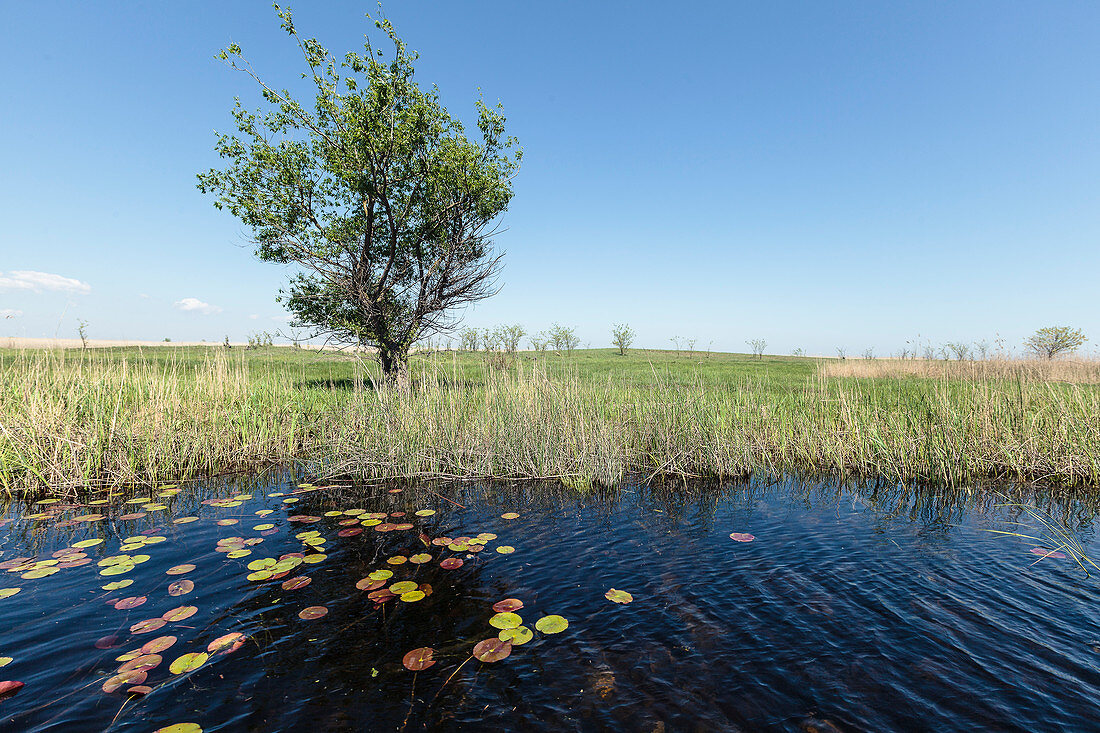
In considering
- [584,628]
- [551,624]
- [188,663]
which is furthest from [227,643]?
[584,628]

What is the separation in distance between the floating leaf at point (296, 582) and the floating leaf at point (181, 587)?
714 mm

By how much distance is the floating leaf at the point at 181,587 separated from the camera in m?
3.66

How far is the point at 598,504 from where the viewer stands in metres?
6.44

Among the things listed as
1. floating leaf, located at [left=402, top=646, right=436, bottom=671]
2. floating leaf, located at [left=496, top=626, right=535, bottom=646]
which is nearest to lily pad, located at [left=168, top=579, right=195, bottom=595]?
floating leaf, located at [left=402, top=646, right=436, bottom=671]

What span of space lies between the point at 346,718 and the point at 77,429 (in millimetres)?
7011

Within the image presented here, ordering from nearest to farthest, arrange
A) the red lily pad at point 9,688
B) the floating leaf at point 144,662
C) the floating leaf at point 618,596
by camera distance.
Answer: the red lily pad at point 9,688
the floating leaf at point 144,662
the floating leaf at point 618,596

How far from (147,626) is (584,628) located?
319 centimetres

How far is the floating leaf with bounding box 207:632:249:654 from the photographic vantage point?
117 inches

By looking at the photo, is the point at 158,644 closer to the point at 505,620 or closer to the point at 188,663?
the point at 188,663

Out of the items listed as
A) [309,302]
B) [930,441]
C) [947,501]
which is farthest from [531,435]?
[309,302]

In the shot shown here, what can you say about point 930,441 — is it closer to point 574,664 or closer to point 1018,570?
point 1018,570

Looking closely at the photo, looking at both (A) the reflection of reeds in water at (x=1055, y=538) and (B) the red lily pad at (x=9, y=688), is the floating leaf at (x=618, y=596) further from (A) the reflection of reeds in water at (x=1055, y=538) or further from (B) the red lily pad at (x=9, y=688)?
(A) the reflection of reeds in water at (x=1055, y=538)

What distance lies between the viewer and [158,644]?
2965mm

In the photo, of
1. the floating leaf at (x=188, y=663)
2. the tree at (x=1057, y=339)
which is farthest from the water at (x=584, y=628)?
the tree at (x=1057, y=339)
